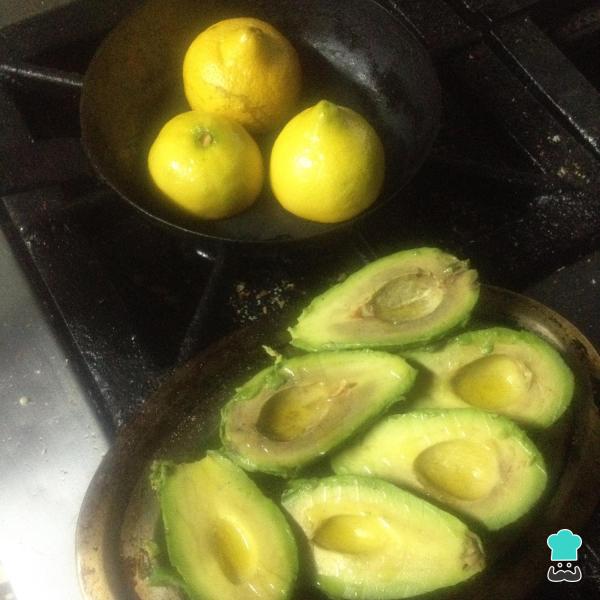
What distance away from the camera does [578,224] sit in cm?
91

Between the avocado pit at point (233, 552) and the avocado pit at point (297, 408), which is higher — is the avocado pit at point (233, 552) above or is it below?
below

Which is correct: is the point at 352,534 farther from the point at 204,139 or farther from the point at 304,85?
the point at 304,85

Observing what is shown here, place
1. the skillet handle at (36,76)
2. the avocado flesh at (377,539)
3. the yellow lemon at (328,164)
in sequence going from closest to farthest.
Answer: the avocado flesh at (377,539) < the yellow lemon at (328,164) < the skillet handle at (36,76)

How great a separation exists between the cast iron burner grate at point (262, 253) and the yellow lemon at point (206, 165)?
0.06 metres

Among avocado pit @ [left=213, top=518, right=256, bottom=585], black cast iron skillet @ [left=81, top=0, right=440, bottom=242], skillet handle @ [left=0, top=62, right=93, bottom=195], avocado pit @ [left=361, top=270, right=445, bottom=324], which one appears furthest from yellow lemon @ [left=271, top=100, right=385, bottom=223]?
avocado pit @ [left=213, top=518, right=256, bottom=585]

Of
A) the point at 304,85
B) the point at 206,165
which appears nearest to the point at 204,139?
the point at 206,165

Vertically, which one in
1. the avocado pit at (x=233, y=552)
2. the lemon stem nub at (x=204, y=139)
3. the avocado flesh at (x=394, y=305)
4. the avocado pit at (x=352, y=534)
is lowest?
the avocado pit at (x=233, y=552)

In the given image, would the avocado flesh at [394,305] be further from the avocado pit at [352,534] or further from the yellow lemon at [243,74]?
the yellow lemon at [243,74]

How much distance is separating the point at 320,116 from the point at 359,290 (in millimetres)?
194

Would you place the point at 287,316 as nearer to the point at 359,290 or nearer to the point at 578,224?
the point at 359,290

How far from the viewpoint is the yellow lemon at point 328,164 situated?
82 centimetres

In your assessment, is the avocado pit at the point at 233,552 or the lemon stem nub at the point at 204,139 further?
the lemon stem nub at the point at 204,139

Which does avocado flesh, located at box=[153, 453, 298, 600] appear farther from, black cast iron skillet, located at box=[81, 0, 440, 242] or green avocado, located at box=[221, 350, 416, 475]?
black cast iron skillet, located at box=[81, 0, 440, 242]

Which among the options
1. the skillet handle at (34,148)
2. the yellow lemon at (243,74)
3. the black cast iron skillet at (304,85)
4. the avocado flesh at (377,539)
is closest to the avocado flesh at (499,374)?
the avocado flesh at (377,539)
